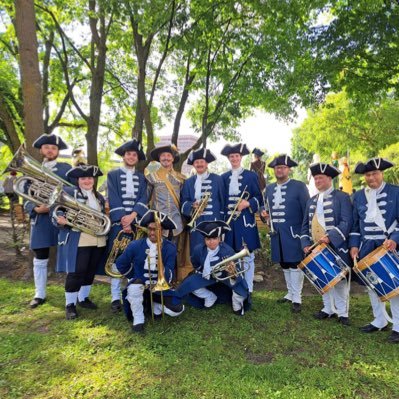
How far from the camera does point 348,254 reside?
4859 mm

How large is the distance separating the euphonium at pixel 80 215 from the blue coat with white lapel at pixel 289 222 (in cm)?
268

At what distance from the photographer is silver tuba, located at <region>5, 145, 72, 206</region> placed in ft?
15.9

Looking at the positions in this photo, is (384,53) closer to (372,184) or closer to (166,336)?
(372,184)

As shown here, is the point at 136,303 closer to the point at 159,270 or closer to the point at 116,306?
the point at 159,270

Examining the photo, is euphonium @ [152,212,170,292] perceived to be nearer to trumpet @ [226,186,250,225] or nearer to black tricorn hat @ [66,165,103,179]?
black tricorn hat @ [66,165,103,179]

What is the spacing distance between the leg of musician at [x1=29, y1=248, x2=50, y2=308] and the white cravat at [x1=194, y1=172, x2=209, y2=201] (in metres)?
2.65

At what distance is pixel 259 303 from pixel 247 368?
7.19 feet

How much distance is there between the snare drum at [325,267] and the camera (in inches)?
182

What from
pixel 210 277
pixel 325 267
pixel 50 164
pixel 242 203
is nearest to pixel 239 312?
pixel 210 277

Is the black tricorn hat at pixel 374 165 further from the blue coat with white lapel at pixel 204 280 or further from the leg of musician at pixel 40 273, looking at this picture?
the leg of musician at pixel 40 273

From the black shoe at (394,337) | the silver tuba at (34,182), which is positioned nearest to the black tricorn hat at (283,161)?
the black shoe at (394,337)

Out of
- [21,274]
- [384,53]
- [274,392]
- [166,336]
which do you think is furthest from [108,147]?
[274,392]

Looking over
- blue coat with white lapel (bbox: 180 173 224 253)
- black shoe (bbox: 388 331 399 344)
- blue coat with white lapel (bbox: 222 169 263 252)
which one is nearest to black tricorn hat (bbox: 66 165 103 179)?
blue coat with white lapel (bbox: 180 173 224 253)

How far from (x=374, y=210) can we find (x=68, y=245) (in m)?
4.36
